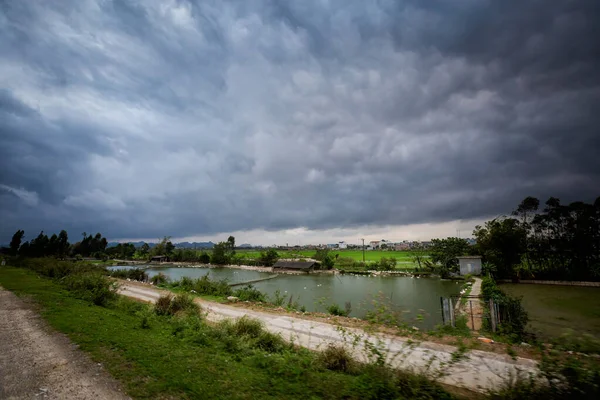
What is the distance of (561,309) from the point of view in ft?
62.0

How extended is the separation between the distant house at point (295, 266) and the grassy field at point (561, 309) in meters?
Answer: 37.5

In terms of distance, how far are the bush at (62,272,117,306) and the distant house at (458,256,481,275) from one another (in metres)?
39.1

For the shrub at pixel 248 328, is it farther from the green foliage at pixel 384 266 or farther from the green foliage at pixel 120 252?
the green foliage at pixel 120 252

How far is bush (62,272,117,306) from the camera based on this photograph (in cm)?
1320

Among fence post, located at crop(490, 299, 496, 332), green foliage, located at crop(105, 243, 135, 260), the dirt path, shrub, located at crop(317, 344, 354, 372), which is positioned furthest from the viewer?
green foliage, located at crop(105, 243, 135, 260)

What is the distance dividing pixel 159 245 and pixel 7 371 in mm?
105661

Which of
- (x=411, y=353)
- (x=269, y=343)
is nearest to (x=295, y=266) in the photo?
(x=269, y=343)

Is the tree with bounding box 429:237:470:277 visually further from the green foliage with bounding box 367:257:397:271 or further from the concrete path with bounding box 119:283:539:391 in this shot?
the concrete path with bounding box 119:283:539:391

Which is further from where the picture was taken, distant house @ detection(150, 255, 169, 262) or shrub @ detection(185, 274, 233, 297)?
distant house @ detection(150, 255, 169, 262)

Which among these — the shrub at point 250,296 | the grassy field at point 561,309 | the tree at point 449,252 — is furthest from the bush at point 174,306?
the tree at point 449,252

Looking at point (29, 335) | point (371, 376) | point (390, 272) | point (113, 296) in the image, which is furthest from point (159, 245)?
point (371, 376)

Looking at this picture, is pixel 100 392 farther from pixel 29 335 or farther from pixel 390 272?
pixel 390 272

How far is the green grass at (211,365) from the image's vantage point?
14.8 feet

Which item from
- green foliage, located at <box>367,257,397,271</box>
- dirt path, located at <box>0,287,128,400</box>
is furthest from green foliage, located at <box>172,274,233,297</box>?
green foliage, located at <box>367,257,397,271</box>
